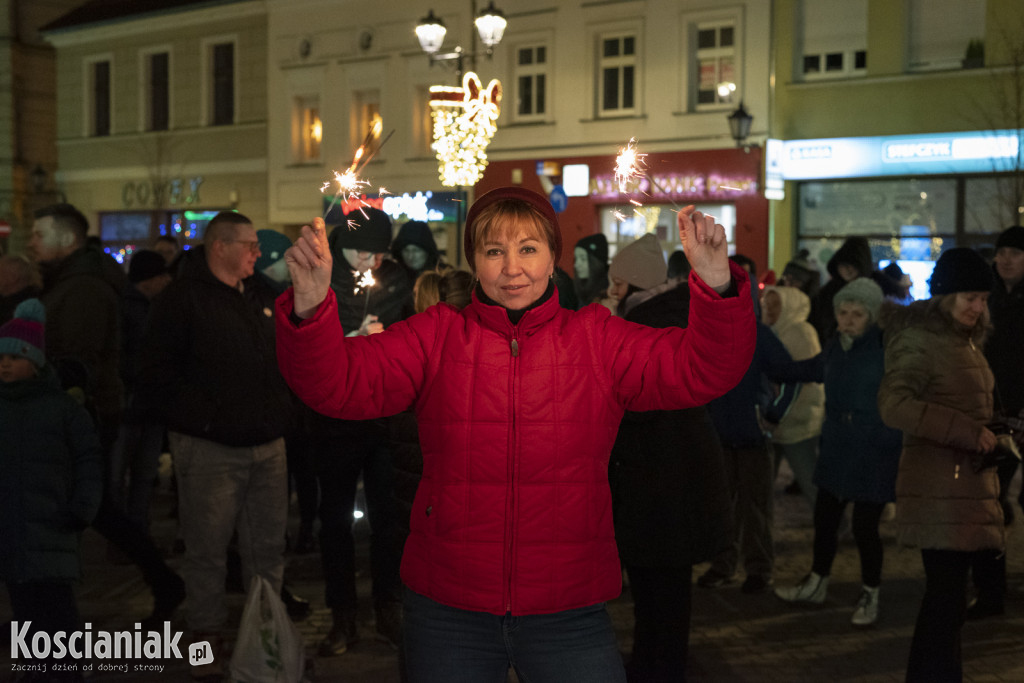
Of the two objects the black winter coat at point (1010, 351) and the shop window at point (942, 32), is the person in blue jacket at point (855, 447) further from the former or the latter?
the shop window at point (942, 32)

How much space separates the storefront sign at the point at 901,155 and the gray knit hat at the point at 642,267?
13964mm

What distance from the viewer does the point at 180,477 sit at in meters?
5.28

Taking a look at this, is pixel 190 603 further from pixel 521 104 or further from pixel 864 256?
pixel 521 104

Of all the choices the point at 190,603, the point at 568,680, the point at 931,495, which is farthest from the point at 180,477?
the point at 931,495

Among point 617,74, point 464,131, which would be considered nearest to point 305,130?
point 617,74

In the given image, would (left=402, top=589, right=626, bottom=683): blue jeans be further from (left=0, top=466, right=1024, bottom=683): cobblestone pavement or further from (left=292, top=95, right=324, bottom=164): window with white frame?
(left=292, top=95, right=324, bottom=164): window with white frame

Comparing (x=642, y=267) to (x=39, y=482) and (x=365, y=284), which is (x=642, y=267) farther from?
(x=39, y=482)

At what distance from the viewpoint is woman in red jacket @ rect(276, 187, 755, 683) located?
9.04 feet

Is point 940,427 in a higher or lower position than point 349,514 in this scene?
higher

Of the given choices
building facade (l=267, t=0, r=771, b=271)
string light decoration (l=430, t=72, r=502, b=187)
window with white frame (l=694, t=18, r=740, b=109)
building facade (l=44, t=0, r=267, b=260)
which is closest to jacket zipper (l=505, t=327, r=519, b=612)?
string light decoration (l=430, t=72, r=502, b=187)

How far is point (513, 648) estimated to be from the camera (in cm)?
287

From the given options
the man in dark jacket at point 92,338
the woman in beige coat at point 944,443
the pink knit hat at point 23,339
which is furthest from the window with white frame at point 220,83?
the woman in beige coat at point 944,443

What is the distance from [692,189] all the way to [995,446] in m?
16.5

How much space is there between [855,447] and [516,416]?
387 cm
